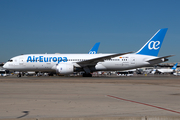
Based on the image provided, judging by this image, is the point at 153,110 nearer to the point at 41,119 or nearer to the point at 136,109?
the point at 136,109

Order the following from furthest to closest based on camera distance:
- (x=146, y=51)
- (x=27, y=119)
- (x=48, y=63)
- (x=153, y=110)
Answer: (x=146, y=51) → (x=48, y=63) → (x=153, y=110) → (x=27, y=119)

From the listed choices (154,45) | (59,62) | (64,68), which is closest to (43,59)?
(59,62)

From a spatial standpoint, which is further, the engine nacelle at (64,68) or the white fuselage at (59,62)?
the white fuselage at (59,62)

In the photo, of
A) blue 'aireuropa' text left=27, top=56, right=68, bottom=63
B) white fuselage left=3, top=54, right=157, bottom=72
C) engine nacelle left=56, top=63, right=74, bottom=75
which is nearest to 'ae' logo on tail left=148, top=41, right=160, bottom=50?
white fuselage left=3, top=54, right=157, bottom=72

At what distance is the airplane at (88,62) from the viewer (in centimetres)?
3394

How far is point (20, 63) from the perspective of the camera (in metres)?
34.4

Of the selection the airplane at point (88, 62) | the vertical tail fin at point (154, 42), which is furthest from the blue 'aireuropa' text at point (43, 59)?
the vertical tail fin at point (154, 42)

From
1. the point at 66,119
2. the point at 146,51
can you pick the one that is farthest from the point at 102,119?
the point at 146,51

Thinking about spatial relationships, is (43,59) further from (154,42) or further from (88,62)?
(154,42)

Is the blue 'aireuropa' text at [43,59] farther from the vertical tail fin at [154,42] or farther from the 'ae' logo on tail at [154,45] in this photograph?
the 'ae' logo on tail at [154,45]

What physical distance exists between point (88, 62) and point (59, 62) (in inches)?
185

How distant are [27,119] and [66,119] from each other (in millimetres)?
957

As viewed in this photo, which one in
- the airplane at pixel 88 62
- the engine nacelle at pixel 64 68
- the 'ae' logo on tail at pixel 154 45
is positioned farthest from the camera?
the 'ae' logo on tail at pixel 154 45

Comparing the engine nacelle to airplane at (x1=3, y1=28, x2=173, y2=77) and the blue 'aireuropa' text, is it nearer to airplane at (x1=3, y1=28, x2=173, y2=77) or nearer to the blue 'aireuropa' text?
airplane at (x1=3, y1=28, x2=173, y2=77)
